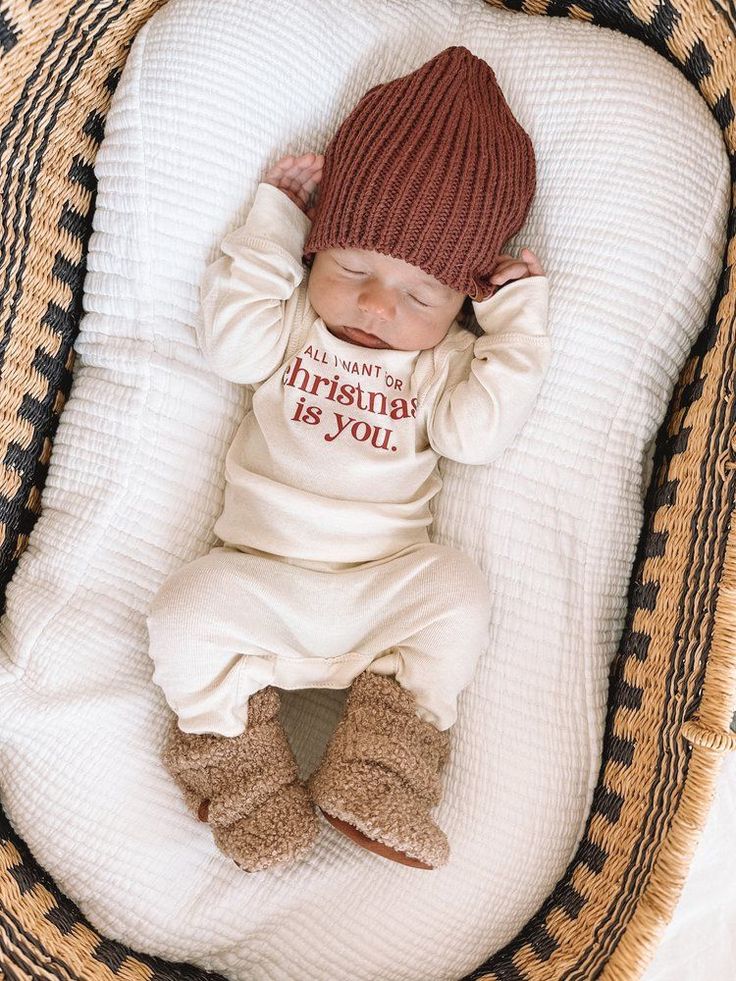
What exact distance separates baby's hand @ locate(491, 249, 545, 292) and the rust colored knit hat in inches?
0.9

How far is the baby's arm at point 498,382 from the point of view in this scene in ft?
4.20

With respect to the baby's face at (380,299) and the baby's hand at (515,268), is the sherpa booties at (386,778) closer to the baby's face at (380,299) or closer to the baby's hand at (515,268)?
the baby's face at (380,299)

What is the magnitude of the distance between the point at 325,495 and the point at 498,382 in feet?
0.96

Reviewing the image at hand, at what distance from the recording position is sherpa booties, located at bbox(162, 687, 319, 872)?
1.15 meters

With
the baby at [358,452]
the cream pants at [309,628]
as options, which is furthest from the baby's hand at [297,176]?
the cream pants at [309,628]

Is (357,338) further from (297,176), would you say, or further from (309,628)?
(309,628)

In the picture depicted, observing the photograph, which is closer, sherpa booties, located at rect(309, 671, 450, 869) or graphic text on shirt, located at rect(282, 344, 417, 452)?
sherpa booties, located at rect(309, 671, 450, 869)

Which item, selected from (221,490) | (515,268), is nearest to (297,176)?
(515,268)

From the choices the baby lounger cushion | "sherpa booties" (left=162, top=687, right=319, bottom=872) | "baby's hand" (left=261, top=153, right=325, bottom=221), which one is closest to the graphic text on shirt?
the baby lounger cushion

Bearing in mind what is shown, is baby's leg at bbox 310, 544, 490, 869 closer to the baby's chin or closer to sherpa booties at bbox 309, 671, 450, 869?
sherpa booties at bbox 309, 671, 450, 869

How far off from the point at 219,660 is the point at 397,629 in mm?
242

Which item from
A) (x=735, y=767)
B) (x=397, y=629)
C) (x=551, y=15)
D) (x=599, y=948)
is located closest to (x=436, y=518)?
(x=397, y=629)

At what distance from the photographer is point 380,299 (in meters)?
1.25

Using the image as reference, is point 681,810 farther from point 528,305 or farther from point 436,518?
point 528,305
